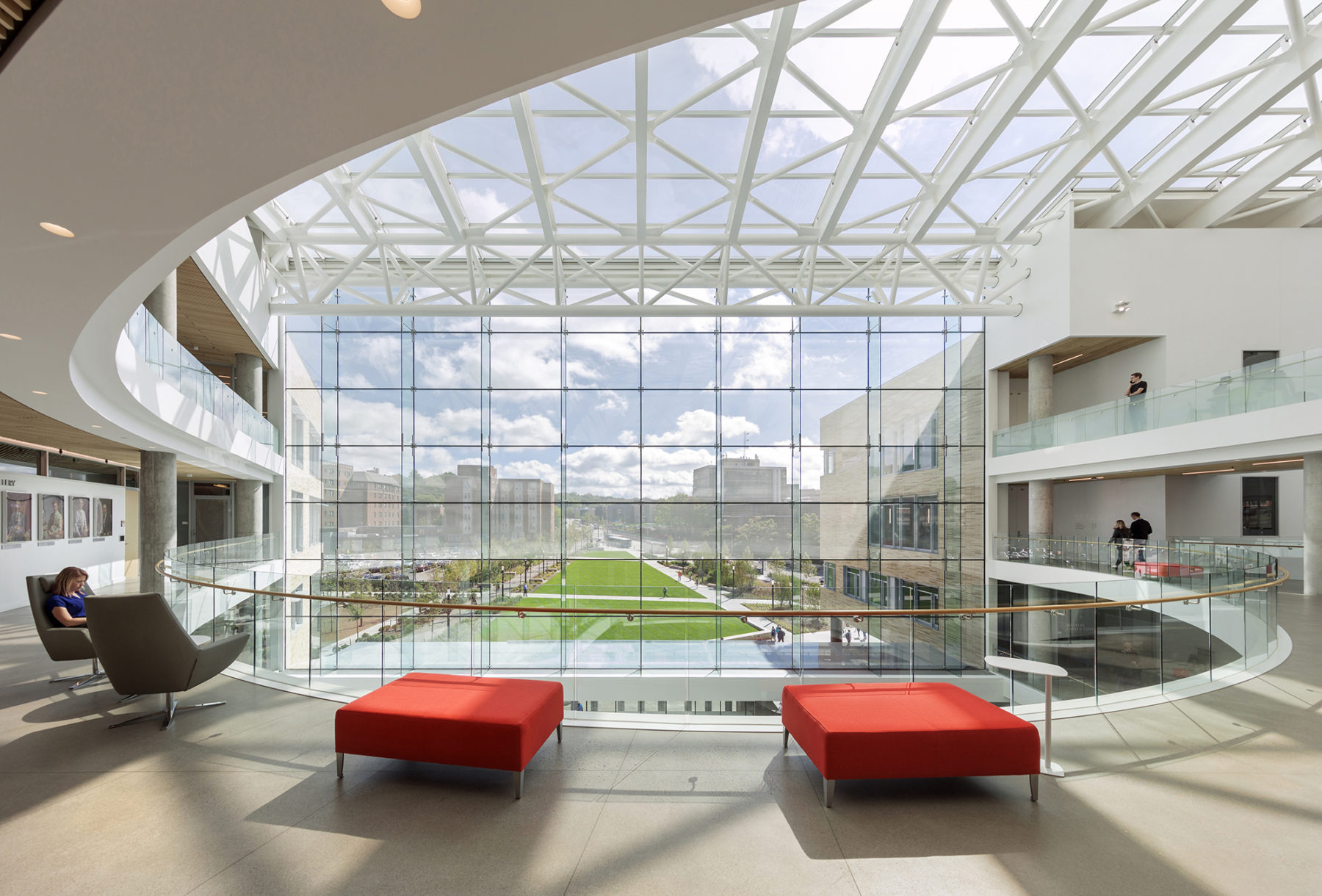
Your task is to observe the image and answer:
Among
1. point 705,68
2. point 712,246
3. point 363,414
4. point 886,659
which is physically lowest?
point 886,659

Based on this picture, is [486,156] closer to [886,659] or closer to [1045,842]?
[886,659]

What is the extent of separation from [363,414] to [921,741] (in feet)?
54.9

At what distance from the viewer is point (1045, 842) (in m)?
3.19

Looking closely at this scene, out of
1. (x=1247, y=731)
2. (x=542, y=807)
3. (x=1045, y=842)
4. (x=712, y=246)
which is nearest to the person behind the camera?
(x=1045, y=842)

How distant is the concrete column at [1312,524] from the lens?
443 inches

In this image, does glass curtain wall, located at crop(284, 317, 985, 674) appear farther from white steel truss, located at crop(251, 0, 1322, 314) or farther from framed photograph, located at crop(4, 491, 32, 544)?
framed photograph, located at crop(4, 491, 32, 544)

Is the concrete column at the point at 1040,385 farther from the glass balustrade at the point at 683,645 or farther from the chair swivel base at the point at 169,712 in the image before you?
the chair swivel base at the point at 169,712

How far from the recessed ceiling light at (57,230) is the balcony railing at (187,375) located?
288 centimetres

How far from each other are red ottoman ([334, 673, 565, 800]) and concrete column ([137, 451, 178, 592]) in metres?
9.63

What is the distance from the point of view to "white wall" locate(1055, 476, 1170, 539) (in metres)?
16.9

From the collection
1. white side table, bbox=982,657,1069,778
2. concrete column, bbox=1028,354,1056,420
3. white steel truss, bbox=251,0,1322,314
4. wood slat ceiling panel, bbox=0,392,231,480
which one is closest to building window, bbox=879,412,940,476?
concrete column, bbox=1028,354,1056,420

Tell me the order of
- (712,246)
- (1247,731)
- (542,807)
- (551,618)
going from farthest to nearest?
(712,246) < (551,618) < (1247,731) < (542,807)

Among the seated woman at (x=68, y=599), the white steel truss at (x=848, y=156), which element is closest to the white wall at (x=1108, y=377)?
the white steel truss at (x=848, y=156)

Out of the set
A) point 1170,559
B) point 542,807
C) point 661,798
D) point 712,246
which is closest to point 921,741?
point 661,798
